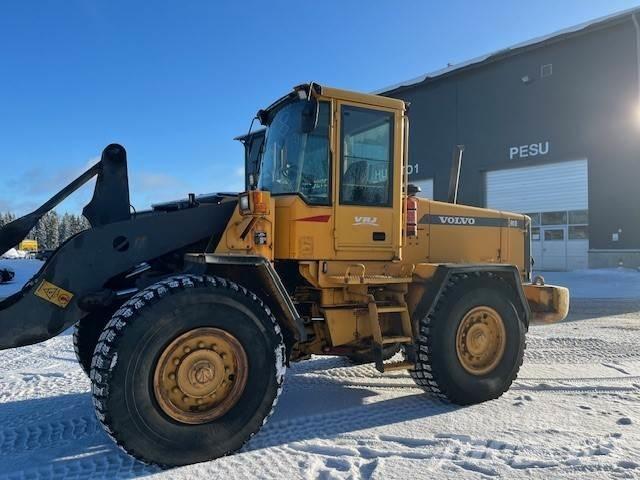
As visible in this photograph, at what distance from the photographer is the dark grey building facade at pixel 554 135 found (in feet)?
73.7

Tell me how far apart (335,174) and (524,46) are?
76.9 ft

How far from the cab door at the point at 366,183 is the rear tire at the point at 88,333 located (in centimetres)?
220

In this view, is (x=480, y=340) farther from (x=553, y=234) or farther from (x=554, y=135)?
(x=554, y=135)

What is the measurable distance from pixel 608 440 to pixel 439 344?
1.56 m

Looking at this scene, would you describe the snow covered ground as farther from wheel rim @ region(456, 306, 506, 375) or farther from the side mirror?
the side mirror

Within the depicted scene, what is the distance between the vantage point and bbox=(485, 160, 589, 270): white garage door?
24.2 m

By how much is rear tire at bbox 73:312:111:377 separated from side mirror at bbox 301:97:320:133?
2.40m

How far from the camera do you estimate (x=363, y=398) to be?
550 centimetres

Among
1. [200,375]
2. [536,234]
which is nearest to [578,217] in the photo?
[536,234]

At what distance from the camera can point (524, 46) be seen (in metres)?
25.1

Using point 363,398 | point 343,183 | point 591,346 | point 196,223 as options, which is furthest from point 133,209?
point 591,346

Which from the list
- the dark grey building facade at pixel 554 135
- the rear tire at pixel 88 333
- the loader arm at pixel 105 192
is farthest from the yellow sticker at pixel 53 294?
the dark grey building facade at pixel 554 135

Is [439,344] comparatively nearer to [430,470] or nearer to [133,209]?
[430,470]

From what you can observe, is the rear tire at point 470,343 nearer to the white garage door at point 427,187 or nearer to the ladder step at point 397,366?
the ladder step at point 397,366
